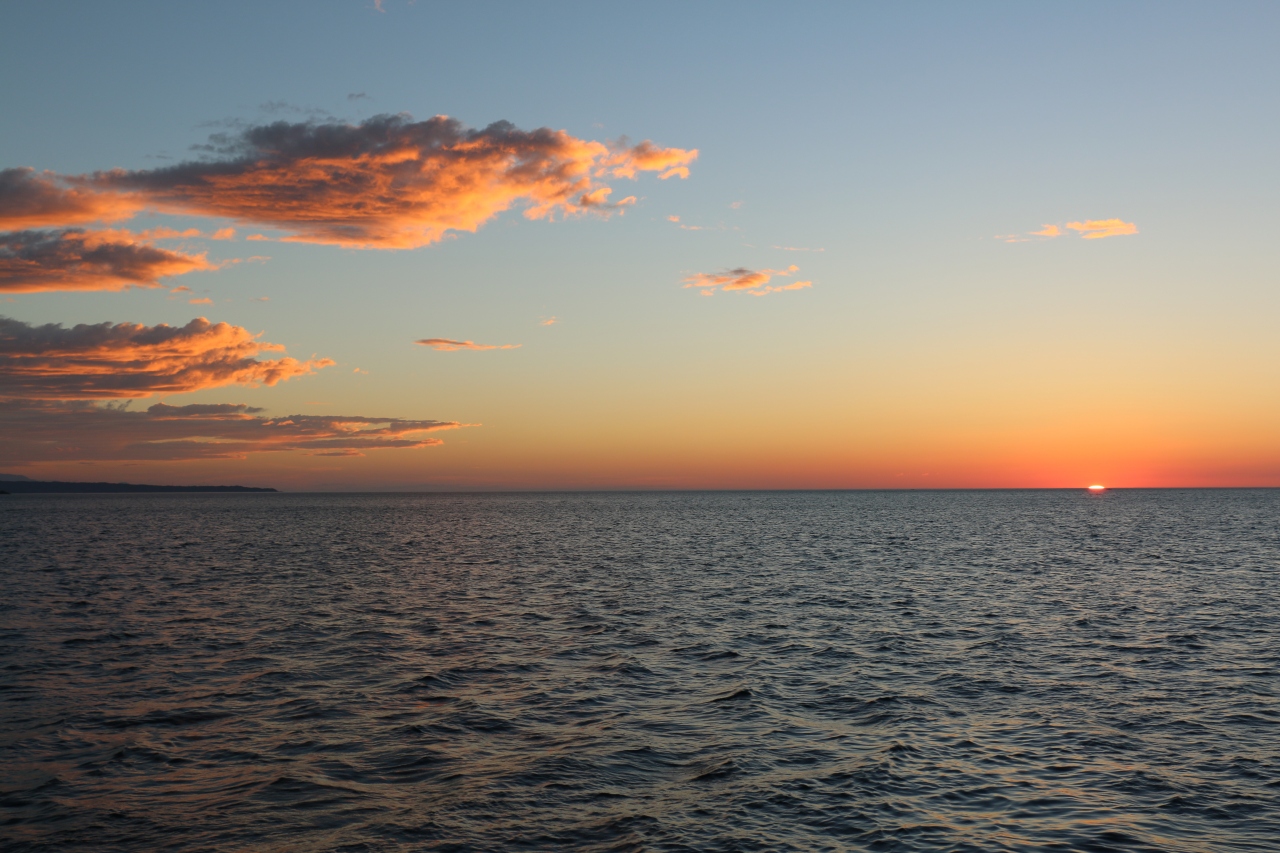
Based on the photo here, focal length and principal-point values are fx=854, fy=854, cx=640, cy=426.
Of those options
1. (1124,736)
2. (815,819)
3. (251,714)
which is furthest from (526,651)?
(1124,736)

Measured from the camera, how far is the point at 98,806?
16812 mm

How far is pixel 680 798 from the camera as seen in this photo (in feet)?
57.7

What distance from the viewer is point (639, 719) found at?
2333 centimetres

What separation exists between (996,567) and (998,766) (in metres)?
53.9

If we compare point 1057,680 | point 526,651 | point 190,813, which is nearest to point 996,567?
point 1057,680

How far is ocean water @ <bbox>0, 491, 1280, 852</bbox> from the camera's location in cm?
1619

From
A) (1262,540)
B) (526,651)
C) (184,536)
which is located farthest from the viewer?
(184,536)

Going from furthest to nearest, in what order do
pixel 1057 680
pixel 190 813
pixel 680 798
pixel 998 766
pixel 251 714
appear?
1. pixel 1057 680
2. pixel 251 714
3. pixel 998 766
4. pixel 680 798
5. pixel 190 813

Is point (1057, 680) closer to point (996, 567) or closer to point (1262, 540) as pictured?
point (996, 567)

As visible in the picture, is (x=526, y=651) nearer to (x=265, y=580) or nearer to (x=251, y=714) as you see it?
(x=251, y=714)

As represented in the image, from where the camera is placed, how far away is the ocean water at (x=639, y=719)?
53.1 ft

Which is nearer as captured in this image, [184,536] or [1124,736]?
[1124,736]

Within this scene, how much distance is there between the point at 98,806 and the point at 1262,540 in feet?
394

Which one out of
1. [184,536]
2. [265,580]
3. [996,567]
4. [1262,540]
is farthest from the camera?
[184,536]
